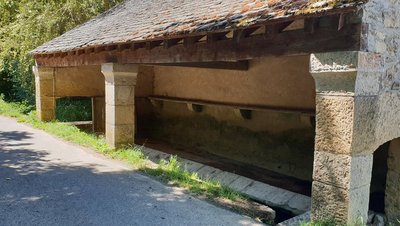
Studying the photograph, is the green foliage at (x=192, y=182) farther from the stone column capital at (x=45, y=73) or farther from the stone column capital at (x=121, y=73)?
the stone column capital at (x=45, y=73)

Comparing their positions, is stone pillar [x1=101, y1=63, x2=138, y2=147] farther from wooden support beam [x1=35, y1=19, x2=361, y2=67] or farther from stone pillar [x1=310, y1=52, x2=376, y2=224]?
stone pillar [x1=310, y1=52, x2=376, y2=224]

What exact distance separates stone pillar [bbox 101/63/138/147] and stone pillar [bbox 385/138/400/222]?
4.32 metres

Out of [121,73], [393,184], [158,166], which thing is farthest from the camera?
[121,73]

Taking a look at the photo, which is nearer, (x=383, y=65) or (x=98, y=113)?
(x=383, y=65)

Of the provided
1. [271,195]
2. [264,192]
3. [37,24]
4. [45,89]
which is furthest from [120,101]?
[37,24]

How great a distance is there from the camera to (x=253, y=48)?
13.6 ft

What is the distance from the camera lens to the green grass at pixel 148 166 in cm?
488

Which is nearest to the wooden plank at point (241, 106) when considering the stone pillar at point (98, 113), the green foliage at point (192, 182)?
the stone pillar at point (98, 113)

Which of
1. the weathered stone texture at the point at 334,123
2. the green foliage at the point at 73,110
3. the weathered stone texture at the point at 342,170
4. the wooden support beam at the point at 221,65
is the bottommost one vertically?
the green foliage at the point at 73,110

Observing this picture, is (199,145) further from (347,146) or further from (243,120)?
(347,146)

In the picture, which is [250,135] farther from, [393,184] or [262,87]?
[393,184]

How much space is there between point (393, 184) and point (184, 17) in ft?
11.8

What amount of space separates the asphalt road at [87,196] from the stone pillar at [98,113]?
12.4 ft

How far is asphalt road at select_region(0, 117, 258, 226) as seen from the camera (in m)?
3.81
